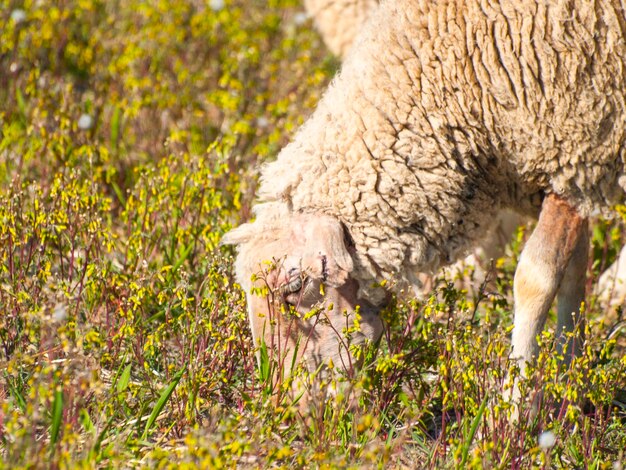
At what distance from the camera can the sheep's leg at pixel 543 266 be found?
3.47 m

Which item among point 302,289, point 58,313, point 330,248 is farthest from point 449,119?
point 58,313

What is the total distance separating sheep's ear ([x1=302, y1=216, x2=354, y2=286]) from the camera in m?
3.22

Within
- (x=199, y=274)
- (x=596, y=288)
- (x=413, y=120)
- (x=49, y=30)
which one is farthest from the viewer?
(x=49, y=30)

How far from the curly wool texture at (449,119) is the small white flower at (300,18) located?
11.8ft

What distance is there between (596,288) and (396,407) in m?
1.58

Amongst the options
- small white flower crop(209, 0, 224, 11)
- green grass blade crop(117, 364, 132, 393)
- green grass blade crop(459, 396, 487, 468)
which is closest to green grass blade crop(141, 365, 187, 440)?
green grass blade crop(117, 364, 132, 393)

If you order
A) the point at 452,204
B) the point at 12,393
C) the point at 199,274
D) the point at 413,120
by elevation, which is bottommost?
the point at 12,393

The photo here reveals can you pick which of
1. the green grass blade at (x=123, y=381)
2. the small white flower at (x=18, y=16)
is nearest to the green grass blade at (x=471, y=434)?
the green grass blade at (x=123, y=381)

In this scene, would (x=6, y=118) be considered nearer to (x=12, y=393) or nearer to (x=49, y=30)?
(x=49, y=30)

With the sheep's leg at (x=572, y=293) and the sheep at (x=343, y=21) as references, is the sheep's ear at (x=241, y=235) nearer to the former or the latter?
the sheep's leg at (x=572, y=293)

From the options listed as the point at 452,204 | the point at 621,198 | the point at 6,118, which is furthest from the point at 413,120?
the point at 6,118

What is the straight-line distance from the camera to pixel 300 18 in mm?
6863

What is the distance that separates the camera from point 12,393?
310 centimetres

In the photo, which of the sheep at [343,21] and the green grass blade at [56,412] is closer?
the green grass blade at [56,412]
